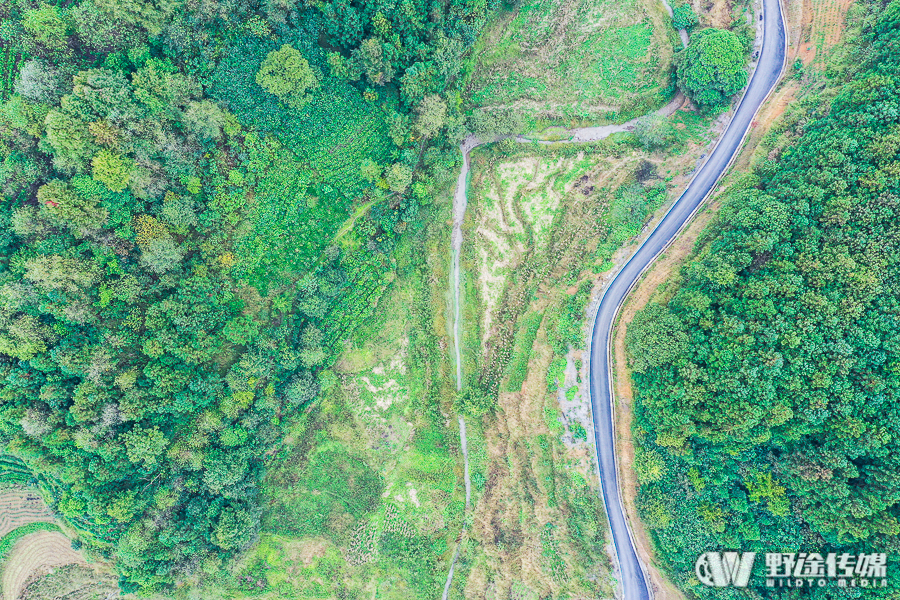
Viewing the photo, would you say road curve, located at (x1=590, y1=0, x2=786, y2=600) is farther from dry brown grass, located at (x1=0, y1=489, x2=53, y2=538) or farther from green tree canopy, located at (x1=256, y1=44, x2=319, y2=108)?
dry brown grass, located at (x1=0, y1=489, x2=53, y2=538)

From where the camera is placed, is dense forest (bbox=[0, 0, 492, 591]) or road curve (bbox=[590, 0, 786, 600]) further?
road curve (bbox=[590, 0, 786, 600])

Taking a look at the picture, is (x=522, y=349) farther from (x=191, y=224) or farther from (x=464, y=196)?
(x=191, y=224)

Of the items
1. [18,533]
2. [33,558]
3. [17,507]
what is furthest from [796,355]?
[18,533]

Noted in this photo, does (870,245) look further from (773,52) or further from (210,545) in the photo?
(210,545)

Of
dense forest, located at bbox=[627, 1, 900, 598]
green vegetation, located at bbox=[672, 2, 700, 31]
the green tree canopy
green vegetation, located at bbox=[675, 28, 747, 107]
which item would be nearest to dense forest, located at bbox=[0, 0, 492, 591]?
the green tree canopy

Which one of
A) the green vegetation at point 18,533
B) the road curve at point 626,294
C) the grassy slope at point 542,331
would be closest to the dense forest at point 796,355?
the road curve at point 626,294

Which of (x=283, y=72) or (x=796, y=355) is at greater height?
(x=283, y=72)
